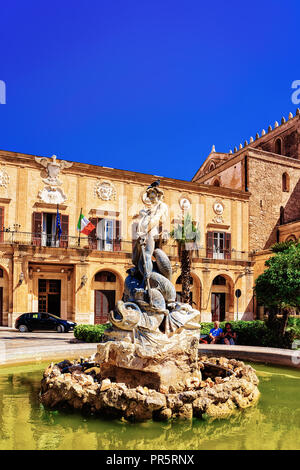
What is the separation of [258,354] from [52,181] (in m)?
19.0

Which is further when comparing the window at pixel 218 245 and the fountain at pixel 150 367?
the window at pixel 218 245

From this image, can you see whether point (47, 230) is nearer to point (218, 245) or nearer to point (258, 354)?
point (218, 245)

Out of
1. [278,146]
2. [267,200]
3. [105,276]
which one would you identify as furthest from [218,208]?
[278,146]

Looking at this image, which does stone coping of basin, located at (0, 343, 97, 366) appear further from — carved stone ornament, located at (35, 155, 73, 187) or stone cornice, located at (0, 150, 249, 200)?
stone cornice, located at (0, 150, 249, 200)

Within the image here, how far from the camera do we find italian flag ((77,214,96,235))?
24.3 meters

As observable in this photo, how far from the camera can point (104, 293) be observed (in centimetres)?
A: 2738

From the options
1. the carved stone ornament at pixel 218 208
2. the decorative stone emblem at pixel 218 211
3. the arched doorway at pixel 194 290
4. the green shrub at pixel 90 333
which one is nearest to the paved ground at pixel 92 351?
the green shrub at pixel 90 333

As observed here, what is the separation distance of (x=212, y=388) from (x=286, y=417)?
3.45 ft

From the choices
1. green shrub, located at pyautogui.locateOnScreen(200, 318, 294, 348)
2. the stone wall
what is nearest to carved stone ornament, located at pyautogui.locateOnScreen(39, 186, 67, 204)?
the stone wall

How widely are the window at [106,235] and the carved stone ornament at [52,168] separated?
339 centimetres

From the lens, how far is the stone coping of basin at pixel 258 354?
31.4 feet

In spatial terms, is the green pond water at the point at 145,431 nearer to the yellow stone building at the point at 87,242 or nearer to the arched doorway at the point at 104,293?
the yellow stone building at the point at 87,242

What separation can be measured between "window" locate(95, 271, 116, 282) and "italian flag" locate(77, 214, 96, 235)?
4111 mm

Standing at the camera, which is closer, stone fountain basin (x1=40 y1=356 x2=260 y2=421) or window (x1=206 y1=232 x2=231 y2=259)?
stone fountain basin (x1=40 y1=356 x2=260 y2=421)
